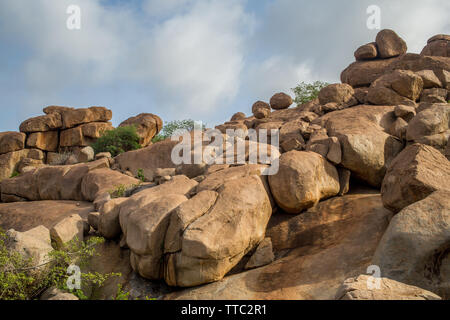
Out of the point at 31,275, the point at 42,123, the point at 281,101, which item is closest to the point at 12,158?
the point at 42,123

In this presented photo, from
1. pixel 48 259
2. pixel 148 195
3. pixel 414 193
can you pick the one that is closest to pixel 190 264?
pixel 148 195

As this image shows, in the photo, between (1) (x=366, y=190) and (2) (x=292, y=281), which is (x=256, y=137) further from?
(2) (x=292, y=281)

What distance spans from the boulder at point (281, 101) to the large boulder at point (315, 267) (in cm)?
1236

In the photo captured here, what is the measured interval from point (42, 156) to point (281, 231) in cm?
2343

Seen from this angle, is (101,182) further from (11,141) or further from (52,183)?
(11,141)

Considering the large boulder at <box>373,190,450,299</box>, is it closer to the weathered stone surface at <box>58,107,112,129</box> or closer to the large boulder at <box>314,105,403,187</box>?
the large boulder at <box>314,105,403,187</box>

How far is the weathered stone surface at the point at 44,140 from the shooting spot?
2512 cm

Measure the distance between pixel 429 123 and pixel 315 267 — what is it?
552 centimetres

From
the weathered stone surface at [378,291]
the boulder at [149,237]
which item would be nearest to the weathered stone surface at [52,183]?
the boulder at [149,237]

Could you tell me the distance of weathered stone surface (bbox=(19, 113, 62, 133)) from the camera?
83.1 ft

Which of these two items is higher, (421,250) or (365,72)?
(365,72)

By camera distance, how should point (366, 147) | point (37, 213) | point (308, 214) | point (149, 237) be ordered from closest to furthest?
point (149, 237) → point (308, 214) → point (366, 147) → point (37, 213)

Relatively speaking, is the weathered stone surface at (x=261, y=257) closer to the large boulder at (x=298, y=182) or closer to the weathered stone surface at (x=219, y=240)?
the weathered stone surface at (x=219, y=240)

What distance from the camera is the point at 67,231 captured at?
7973mm
